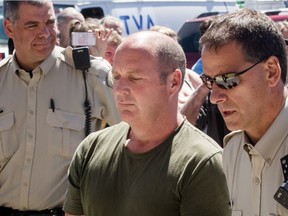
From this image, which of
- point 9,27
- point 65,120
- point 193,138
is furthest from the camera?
point 9,27

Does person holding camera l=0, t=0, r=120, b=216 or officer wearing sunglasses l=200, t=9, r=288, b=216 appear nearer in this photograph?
officer wearing sunglasses l=200, t=9, r=288, b=216

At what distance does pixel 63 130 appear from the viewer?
3.88 meters

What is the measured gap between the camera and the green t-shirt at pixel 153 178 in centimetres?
254

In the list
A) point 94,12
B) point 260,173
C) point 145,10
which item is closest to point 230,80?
point 260,173

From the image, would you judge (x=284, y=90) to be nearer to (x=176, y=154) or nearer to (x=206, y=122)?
(x=176, y=154)

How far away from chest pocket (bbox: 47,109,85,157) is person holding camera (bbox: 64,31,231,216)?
38.4 inches

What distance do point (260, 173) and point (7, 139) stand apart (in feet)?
6.13

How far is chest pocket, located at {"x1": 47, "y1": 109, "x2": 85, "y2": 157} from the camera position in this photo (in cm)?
385

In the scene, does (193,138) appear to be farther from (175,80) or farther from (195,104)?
(195,104)

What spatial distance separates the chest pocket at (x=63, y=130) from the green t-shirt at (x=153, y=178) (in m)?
0.94

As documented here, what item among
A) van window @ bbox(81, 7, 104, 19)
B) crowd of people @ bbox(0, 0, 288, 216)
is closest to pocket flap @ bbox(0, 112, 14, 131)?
crowd of people @ bbox(0, 0, 288, 216)

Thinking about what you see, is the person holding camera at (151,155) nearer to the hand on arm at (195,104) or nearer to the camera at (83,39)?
the hand on arm at (195,104)

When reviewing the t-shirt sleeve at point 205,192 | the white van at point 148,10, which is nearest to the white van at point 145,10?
the white van at point 148,10

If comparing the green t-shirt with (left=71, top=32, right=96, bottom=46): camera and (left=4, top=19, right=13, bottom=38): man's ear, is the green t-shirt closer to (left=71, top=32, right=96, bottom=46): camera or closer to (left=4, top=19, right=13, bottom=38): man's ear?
(left=4, top=19, right=13, bottom=38): man's ear
